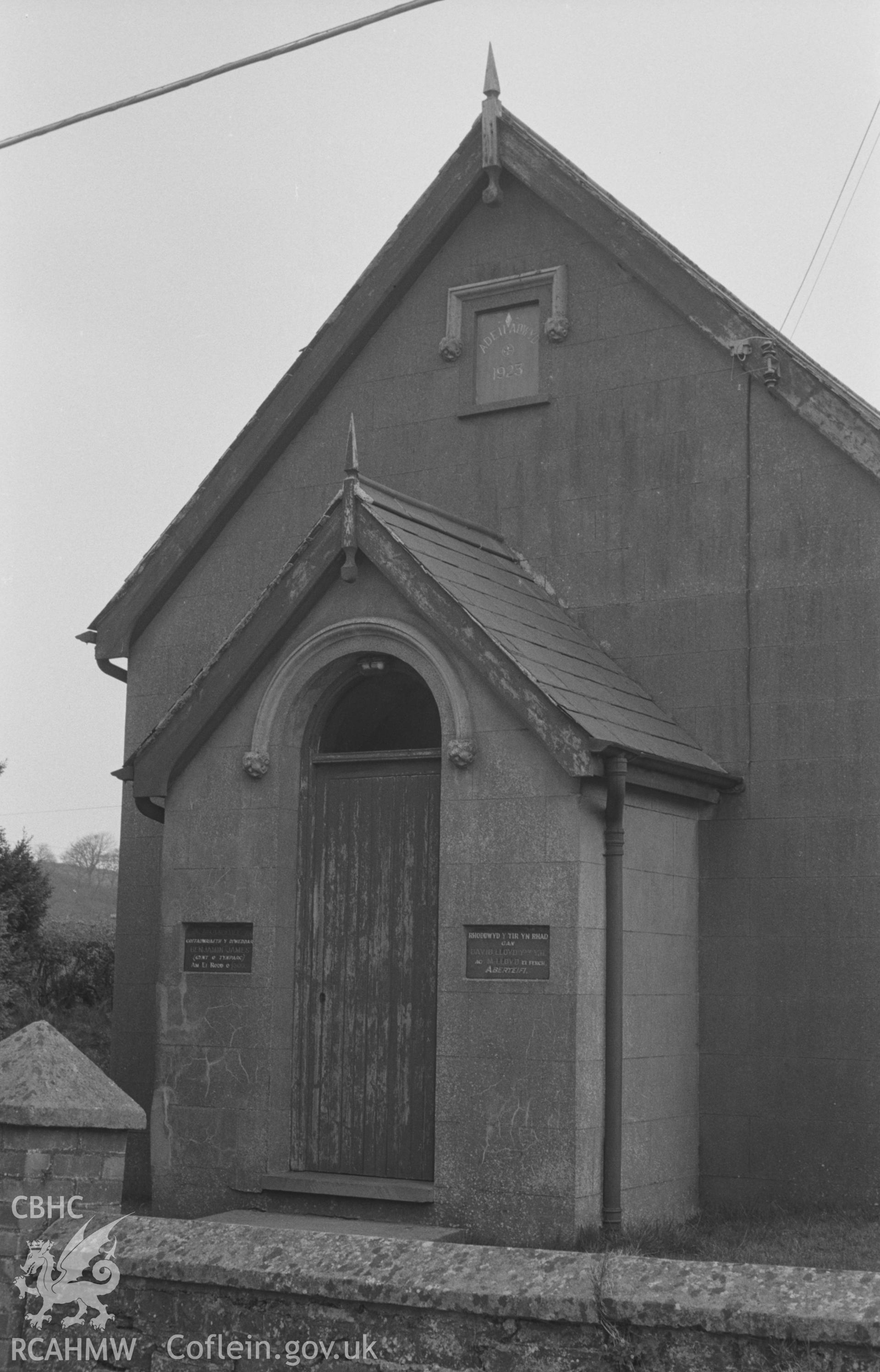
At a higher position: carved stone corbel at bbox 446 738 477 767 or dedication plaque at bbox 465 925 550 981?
carved stone corbel at bbox 446 738 477 767

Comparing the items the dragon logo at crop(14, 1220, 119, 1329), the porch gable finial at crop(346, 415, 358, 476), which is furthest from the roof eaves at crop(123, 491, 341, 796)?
the dragon logo at crop(14, 1220, 119, 1329)

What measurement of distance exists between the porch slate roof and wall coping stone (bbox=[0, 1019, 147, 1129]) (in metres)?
4.16

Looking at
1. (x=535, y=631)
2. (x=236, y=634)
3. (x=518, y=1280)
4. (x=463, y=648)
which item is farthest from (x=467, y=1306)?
(x=236, y=634)

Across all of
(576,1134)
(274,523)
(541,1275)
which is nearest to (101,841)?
(274,523)

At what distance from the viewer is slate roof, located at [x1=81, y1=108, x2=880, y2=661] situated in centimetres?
1231

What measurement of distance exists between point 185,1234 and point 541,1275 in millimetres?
1664

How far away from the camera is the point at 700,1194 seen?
1186cm

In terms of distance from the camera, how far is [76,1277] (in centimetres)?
679

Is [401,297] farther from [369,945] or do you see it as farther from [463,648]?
[369,945]

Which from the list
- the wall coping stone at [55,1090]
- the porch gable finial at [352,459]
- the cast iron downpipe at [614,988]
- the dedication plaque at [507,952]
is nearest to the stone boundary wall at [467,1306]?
the wall coping stone at [55,1090]

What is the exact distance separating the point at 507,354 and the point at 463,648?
3906 millimetres

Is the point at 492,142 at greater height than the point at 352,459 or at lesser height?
greater

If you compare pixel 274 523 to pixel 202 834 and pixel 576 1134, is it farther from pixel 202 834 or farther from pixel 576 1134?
pixel 576 1134

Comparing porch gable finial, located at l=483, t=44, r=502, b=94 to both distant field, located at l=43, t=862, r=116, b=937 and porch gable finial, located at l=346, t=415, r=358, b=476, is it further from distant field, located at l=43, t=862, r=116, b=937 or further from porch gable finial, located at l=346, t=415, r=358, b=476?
distant field, located at l=43, t=862, r=116, b=937
